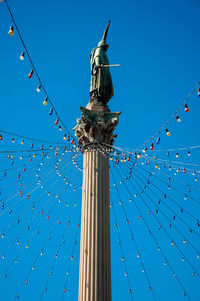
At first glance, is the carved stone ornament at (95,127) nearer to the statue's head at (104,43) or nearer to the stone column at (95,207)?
the stone column at (95,207)

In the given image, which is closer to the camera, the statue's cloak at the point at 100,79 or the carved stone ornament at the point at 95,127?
the carved stone ornament at the point at 95,127

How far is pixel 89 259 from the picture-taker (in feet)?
43.4

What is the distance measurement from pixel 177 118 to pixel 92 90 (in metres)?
5.91

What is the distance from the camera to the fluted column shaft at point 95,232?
42.2 ft

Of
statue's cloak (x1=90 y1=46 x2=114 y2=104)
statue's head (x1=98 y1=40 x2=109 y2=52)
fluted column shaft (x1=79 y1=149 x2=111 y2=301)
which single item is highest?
statue's head (x1=98 y1=40 x2=109 y2=52)

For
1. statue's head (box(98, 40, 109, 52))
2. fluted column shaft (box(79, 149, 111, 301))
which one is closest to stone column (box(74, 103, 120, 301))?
fluted column shaft (box(79, 149, 111, 301))

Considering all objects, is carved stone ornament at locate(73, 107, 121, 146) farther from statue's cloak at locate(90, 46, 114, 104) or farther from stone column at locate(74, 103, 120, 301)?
statue's cloak at locate(90, 46, 114, 104)

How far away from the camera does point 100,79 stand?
57.6ft

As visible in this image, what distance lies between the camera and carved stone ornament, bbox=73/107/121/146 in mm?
15922

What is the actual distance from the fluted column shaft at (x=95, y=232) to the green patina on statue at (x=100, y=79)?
122 inches

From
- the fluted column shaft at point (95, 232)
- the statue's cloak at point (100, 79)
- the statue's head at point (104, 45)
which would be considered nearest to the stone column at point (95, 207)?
the fluted column shaft at point (95, 232)

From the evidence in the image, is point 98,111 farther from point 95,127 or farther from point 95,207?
point 95,207

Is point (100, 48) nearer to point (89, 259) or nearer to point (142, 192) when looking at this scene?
point (142, 192)

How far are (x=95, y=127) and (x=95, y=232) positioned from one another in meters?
4.74
